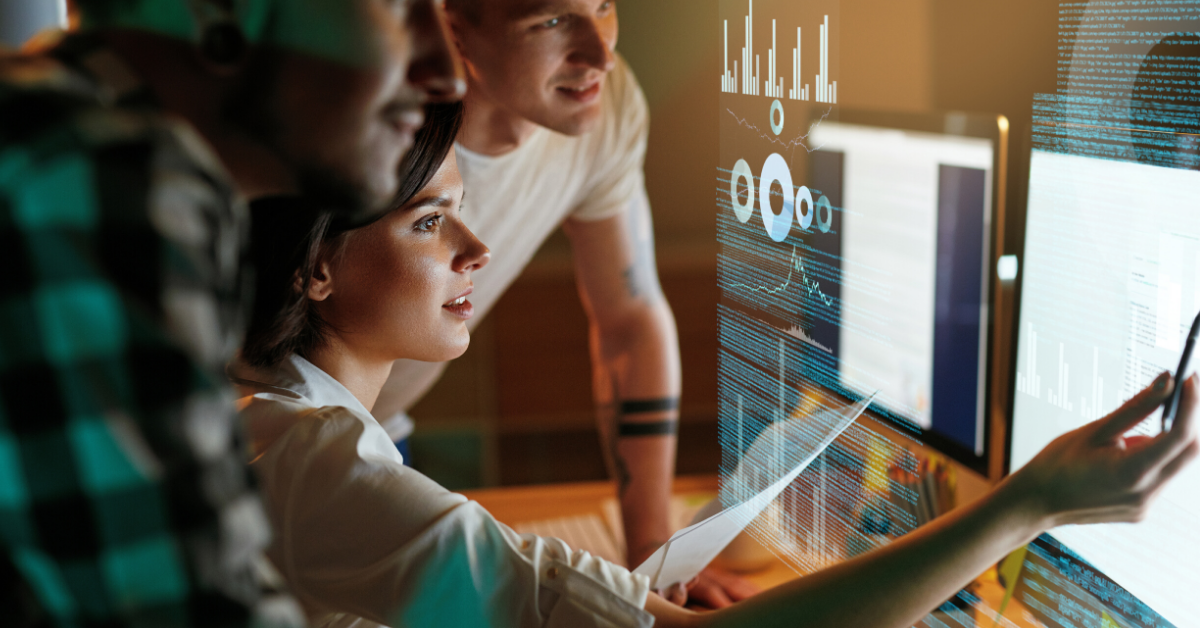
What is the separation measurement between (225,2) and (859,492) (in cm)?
50

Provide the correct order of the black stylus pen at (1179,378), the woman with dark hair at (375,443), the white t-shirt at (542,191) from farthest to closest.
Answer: the white t-shirt at (542,191)
the woman with dark hair at (375,443)
the black stylus pen at (1179,378)

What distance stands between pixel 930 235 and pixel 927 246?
1cm

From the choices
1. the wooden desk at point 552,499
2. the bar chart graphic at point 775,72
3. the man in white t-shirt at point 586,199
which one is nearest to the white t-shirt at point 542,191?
the man in white t-shirt at point 586,199

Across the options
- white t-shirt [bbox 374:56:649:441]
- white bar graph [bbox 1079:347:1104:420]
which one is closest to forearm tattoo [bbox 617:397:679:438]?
white t-shirt [bbox 374:56:649:441]

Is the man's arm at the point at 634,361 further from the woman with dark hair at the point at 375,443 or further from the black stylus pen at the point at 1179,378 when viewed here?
the black stylus pen at the point at 1179,378

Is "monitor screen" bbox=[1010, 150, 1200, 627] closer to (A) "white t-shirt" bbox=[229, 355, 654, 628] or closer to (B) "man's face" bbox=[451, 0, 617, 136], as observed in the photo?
(A) "white t-shirt" bbox=[229, 355, 654, 628]

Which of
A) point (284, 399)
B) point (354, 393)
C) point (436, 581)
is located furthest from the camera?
point (354, 393)

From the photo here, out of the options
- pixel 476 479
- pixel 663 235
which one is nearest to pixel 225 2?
pixel 663 235

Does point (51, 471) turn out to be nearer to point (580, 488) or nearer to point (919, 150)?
point (919, 150)

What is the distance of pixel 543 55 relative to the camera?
0.91 metres

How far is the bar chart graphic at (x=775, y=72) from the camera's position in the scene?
652mm

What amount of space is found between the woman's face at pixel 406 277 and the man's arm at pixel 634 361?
1.44 ft

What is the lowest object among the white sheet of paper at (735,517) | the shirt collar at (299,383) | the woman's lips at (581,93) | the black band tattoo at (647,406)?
the black band tattoo at (647,406)

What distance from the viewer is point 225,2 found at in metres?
0.35
